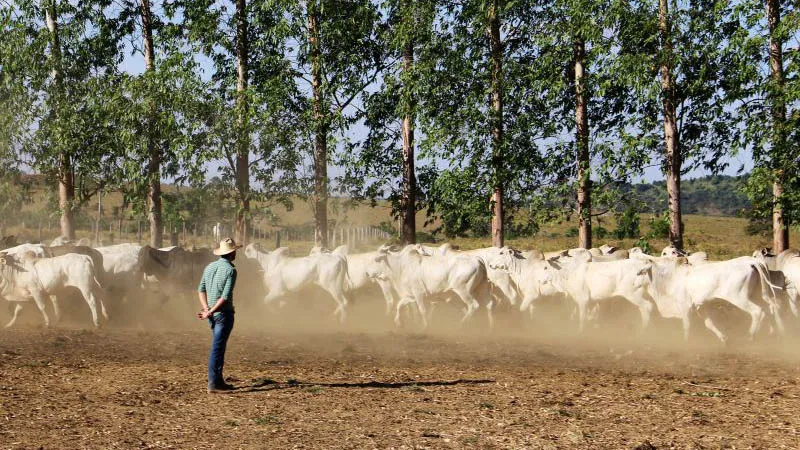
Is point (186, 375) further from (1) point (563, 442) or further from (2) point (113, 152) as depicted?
(2) point (113, 152)

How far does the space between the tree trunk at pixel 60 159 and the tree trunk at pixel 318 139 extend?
782 cm

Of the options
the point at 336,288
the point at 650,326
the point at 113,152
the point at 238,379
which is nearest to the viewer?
the point at 238,379

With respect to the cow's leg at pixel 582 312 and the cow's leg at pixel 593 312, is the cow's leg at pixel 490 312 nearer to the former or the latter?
the cow's leg at pixel 582 312

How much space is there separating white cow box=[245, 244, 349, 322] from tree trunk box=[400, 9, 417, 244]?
576cm

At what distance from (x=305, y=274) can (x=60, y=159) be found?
11.7 m

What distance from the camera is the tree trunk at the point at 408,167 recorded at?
1071 inches

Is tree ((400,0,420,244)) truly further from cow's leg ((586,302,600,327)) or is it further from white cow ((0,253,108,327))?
white cow ((0,253,108,327))

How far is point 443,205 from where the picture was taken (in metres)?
27.6

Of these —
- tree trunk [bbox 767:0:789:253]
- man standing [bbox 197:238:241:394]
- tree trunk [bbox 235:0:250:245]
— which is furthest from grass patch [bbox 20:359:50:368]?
tree trunk [bbox 767:0:789:253]

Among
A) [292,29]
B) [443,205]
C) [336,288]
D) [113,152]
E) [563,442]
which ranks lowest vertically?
[563,442]

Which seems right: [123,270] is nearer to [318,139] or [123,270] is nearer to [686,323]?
[318,139]

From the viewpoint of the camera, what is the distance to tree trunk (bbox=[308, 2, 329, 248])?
2747cm

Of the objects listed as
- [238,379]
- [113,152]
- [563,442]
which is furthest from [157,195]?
[563,442]

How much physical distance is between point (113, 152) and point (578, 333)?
16.7 meters
